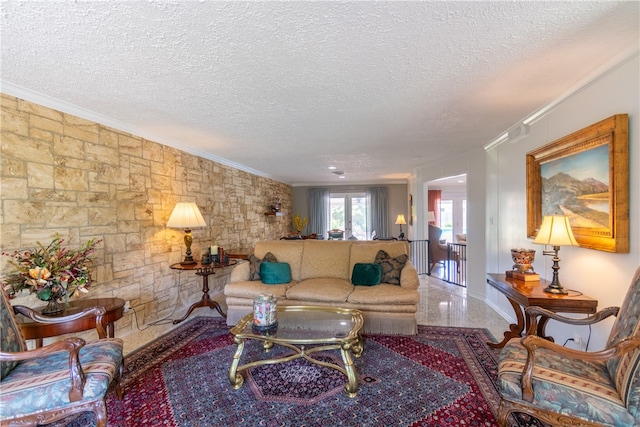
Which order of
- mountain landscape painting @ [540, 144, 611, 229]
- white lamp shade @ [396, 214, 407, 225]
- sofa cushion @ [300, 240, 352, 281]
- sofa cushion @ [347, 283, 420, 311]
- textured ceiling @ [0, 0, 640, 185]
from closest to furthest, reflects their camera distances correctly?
textured ceiling @ [0, 0, 640, 185], mountain landscape painting @ [540, 144, 611, 229], sofa cushion @ [347, 283, 420, 311], sofa cushion @ [300, 240, 352, 281], white lamp shade @ [396, 214, 407, 225]

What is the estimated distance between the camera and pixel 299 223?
8.91 metres

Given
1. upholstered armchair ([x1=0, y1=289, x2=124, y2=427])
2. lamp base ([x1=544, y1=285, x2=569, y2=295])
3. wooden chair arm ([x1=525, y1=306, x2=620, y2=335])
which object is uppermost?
lamp base ([x1=544, y1=285, x2=569, y2=295])

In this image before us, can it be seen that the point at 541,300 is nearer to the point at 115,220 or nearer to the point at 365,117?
the point at 365,117

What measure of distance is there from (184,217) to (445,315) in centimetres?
365

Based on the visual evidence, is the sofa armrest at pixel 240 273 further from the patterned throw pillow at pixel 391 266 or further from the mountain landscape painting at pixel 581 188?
the mountain landscape painting at pixel 581 188

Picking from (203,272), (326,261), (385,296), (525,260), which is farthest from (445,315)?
(203,272)

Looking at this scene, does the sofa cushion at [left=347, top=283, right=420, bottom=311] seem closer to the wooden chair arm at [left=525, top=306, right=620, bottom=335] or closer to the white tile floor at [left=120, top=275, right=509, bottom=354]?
the white tile floor at [left=120, top=275, right=509, bottom=354]

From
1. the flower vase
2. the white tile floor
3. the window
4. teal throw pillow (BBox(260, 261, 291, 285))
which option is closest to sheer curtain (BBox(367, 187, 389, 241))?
the window

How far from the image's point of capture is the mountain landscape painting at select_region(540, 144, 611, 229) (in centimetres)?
204

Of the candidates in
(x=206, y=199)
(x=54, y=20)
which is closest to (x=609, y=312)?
(x=54, y=20)

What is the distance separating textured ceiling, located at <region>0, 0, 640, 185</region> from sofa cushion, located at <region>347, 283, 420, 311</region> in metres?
1.91

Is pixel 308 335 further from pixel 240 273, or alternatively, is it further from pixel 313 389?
pixel 240 273

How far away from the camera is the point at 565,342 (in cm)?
249

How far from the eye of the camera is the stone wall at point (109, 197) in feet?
7.52
